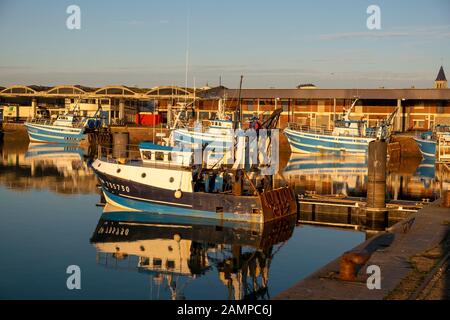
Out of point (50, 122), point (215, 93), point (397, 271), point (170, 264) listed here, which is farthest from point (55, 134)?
point (397, 271)

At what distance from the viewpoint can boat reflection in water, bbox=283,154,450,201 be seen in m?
38.8

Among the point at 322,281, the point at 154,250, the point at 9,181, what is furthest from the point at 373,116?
the point at 322,281

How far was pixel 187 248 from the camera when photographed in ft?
79.5

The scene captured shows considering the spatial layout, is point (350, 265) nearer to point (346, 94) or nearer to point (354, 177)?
point (354, 177)

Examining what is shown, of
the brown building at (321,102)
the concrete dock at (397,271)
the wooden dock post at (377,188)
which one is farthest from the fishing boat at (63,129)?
the concrete dock at (397,271)

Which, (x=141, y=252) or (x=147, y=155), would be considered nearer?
(x=141, y=252)

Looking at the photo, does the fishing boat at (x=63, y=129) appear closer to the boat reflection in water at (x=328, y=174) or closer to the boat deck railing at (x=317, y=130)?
the boat deck railing at (x=317, y=130)

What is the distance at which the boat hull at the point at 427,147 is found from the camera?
207 ft

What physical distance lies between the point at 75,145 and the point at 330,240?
5687cm

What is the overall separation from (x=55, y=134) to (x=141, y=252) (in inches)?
2312

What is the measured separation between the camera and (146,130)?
78688 mm

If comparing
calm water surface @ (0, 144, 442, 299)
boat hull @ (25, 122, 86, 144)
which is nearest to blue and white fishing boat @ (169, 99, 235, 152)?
calm water surface @ (0, 144, 442, 299)

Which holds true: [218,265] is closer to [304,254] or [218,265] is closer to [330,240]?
[304,254]

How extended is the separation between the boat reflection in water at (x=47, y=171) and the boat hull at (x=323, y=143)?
74.8 feet
